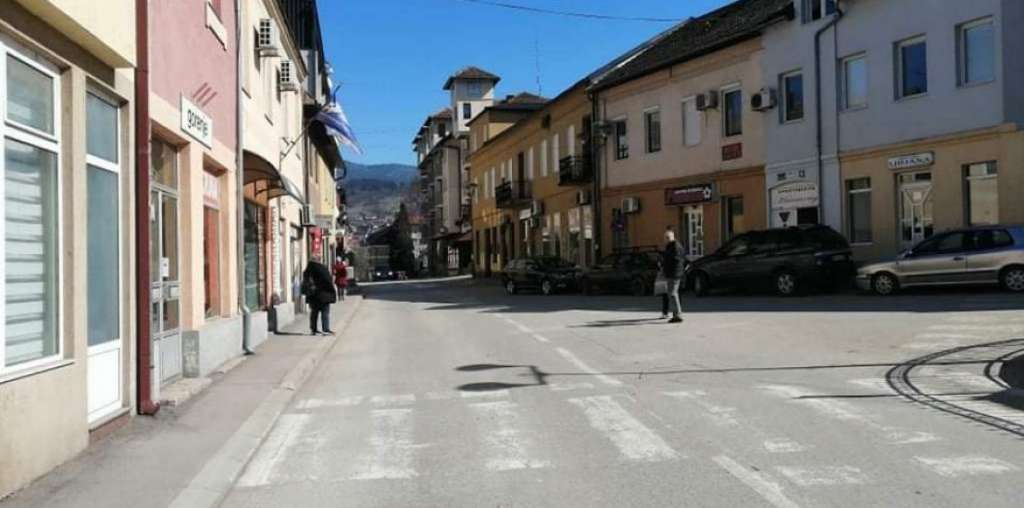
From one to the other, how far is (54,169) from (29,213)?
466 mm

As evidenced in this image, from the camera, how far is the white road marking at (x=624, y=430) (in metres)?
6.95

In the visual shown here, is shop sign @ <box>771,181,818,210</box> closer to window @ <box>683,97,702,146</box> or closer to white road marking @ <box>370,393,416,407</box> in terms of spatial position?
window @ <box>683,97,702,146</box>

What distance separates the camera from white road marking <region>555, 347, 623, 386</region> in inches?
415

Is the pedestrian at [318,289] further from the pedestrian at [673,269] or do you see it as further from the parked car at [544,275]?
the parked car at [544,275]

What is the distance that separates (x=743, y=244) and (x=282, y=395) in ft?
54.1

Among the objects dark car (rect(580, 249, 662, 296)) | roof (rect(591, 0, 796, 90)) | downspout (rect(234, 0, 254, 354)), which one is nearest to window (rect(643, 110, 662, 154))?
roof (rect(591, 0, 796, 90))

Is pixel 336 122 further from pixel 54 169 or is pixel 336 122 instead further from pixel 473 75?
pixel 473 75

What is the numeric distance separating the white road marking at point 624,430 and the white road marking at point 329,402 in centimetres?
240

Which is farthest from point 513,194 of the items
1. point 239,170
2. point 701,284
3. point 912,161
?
point 239,170

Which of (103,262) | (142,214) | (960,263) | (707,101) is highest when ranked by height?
(707,101)

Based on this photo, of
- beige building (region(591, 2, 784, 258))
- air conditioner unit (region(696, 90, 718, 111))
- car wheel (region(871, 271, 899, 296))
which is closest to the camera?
car wheel (region(871, 271, 899, 296))

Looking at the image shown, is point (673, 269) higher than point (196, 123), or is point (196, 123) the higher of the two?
point (196, 123)

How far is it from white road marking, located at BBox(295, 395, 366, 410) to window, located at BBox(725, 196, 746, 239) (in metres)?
20.9

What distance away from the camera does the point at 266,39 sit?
696 inches
